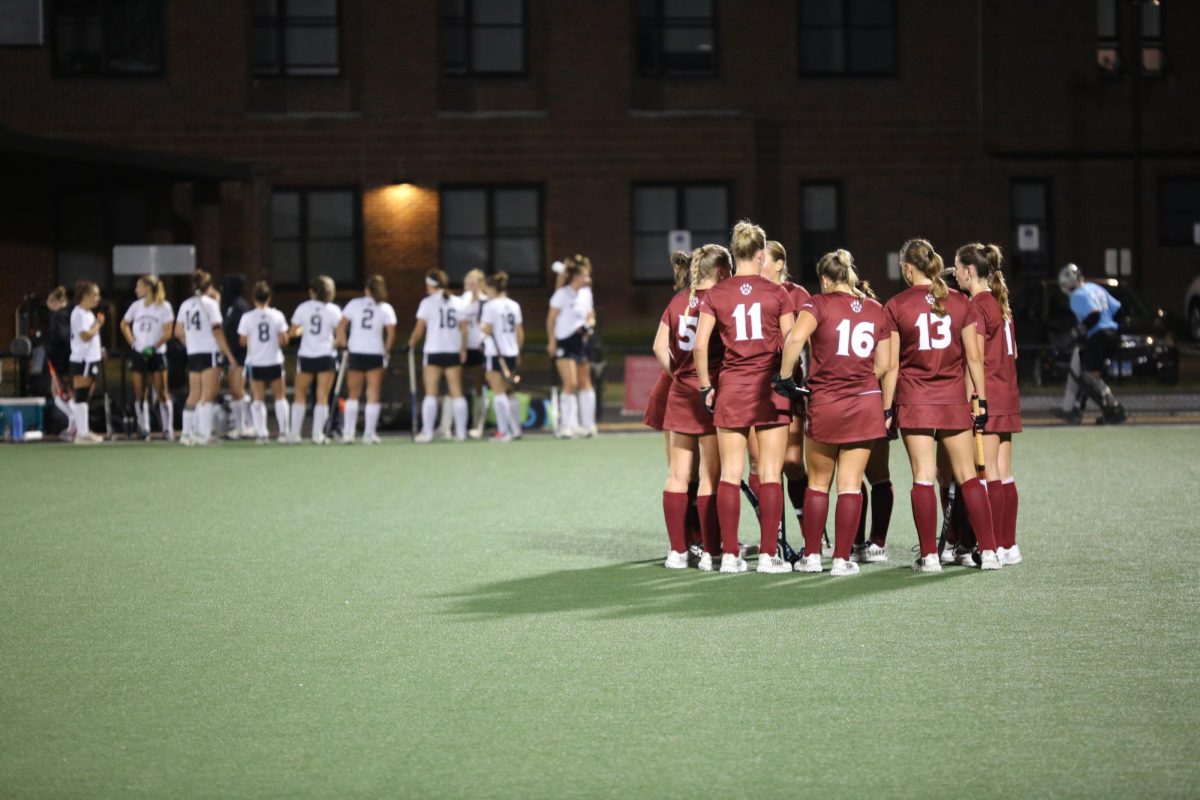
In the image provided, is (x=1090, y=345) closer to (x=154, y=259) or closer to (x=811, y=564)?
(x=811, y=564)

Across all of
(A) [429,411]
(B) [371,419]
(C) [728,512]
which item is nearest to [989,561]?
(C) [728,512]

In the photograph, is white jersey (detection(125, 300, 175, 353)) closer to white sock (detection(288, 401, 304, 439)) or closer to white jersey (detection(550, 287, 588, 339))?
white sock (detection(288, 401, 304, 439))

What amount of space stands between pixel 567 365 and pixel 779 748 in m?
15.8

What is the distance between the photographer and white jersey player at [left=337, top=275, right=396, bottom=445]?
21.5 metres

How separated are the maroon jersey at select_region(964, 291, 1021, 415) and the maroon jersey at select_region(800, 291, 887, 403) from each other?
0.91 metres

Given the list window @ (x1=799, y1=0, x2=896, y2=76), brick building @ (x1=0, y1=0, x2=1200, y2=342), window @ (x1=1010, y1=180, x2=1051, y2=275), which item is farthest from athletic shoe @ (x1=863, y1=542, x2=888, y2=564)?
window @ (x1=1010, y1=180, x2=1051, y2=275)

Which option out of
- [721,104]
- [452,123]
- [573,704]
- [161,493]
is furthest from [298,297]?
[573,704]

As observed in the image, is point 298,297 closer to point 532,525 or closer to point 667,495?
point 532,525

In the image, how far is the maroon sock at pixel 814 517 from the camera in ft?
34.4

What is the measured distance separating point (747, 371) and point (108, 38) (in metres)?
29.0

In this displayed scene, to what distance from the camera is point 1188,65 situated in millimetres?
38625

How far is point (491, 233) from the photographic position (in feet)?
121

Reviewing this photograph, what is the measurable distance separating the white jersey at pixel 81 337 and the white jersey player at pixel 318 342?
9.04ft

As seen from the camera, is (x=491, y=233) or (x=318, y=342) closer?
(x=318, y=342)
